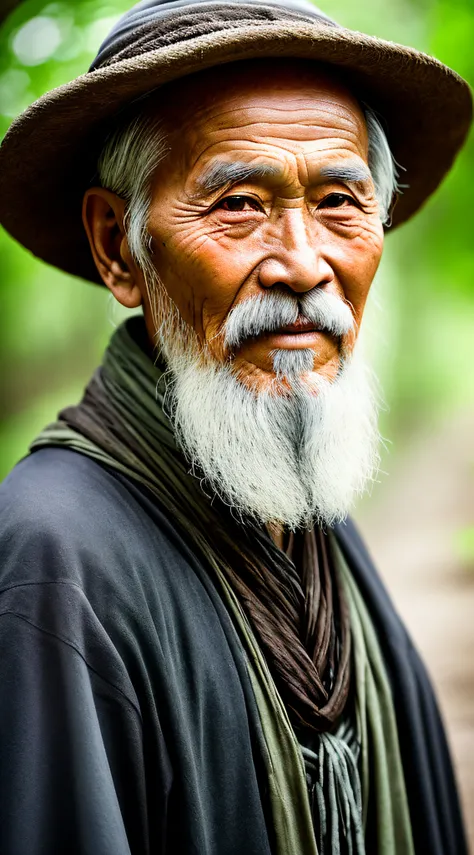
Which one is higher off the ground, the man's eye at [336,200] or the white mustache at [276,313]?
the man's eye at [336,200]

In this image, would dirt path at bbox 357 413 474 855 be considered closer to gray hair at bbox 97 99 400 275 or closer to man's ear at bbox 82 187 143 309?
man's ear at bbox 82 187 143 309

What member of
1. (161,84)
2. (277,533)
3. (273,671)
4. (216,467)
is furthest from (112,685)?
(161,84)

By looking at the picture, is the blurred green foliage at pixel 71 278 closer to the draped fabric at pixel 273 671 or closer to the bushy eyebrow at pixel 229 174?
the bushy eyebrow at pixel 229 174

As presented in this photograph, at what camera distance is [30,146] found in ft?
6.37

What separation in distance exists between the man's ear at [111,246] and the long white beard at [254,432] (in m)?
0.14

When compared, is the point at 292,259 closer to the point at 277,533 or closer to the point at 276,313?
the point at 276,313

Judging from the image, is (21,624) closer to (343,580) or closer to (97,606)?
(97,606)

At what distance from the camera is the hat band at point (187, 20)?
183 centimetres

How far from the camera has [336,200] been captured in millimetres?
1950

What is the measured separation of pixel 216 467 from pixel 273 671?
48 cm

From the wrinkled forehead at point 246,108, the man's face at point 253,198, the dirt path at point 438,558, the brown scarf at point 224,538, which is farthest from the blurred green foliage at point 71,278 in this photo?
the dirt path at point 438,558

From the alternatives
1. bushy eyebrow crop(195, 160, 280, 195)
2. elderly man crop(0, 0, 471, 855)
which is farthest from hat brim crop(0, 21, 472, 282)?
bushy eyebrow crop(195, 160, 280, 195)

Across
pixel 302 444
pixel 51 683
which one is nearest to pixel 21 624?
pixel 51 683

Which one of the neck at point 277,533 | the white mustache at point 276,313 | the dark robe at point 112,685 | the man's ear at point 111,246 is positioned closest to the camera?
the dark robe at point 112,685
